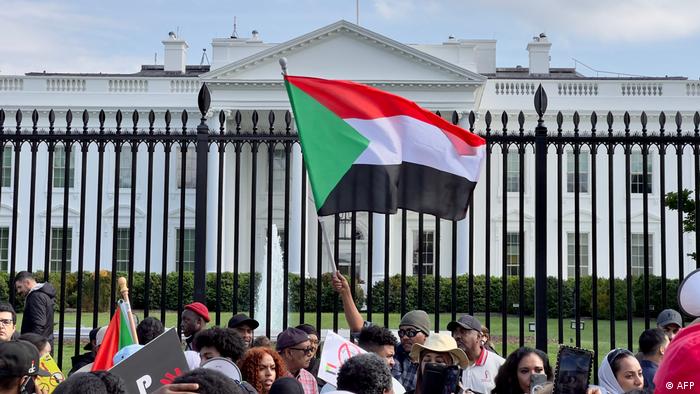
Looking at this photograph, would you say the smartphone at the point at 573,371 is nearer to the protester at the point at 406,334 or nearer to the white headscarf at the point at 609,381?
the white headscarf at the point at 609,381

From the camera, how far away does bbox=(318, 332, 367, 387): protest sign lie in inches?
218

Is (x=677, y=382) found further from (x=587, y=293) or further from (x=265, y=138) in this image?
(x=587, y=293)

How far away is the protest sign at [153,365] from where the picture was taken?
13.1 ft

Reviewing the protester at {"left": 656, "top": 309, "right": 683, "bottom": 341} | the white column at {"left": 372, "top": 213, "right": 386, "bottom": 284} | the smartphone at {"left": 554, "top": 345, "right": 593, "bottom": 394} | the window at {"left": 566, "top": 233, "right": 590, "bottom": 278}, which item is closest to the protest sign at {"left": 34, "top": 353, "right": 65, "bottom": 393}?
the smartphone at {"left": 554, "top": 345, "right": 593, "bottom": 394}

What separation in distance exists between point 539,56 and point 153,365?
3915 cm

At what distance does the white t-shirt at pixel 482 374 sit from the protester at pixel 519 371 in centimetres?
100

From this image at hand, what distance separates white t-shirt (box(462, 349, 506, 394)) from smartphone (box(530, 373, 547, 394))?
4.65 ft

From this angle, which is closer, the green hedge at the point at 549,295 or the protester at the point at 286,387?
the protester at the point at 286,387

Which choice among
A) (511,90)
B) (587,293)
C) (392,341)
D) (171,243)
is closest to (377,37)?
(511,90)

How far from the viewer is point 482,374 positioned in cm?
665

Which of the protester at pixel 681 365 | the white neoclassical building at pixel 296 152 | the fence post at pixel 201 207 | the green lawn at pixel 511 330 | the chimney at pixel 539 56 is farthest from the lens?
the chimney at pixel 539 56

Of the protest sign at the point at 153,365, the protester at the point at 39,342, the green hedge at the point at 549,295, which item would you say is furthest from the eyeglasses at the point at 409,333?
the green hedge at the point at 549,295

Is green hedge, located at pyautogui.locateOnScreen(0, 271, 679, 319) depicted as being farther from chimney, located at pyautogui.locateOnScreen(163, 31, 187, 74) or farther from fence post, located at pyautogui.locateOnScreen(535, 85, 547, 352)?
chimney, located at pyautogui.locateOnScreen(163, 31, 187, 74)

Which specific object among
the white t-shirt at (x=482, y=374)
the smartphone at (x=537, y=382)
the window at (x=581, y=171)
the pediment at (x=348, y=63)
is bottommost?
the white t-shirt at (x=482, y=374)
